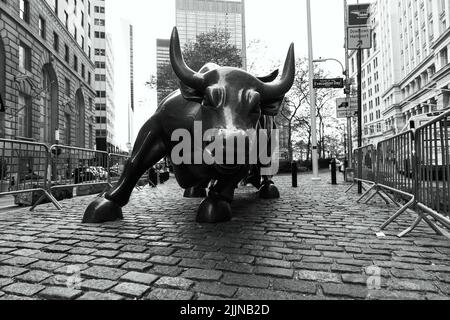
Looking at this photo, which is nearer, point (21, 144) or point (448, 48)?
point (21, 144)

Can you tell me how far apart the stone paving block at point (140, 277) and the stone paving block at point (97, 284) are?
11 cm

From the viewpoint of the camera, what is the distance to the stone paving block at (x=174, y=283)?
2092mm

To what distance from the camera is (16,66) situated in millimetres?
20234

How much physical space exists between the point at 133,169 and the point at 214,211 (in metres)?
1.24

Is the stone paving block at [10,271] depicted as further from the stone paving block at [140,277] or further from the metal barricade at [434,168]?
the metal barricade at [434,168]

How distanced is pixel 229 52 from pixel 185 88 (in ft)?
62.8

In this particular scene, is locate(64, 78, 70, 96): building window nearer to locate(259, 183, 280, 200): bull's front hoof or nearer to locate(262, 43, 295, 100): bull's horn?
locate(259, 183, 280, 200): bull's front hoof

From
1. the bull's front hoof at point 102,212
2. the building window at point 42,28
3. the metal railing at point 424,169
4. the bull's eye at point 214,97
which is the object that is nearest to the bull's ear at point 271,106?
the bull's eye at point 214,97

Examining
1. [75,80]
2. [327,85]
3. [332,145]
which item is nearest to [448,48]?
[332,145]

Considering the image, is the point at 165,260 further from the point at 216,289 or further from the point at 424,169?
the point at 424,169

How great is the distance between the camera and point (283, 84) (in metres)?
4.04

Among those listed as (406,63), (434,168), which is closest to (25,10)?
(434,168)
